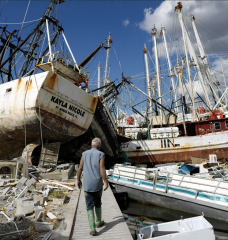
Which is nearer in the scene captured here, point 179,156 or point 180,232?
point 180,232

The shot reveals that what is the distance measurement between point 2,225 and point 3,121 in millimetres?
9293

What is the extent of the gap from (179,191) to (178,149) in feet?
33.6

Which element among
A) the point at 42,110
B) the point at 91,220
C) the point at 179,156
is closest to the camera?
the point at 91,220

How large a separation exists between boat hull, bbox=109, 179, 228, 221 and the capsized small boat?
2552 millimetres

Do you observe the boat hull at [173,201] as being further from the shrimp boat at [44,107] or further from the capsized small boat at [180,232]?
the shrimp boat at [44,107]

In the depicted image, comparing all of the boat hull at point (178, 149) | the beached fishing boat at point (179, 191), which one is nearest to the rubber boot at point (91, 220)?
the beached fishing boat at point (179, 191)

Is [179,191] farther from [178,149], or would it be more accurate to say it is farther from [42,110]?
[178,149]

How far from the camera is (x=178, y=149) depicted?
17469 millimetres

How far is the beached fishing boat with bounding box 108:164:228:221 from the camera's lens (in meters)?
6.82

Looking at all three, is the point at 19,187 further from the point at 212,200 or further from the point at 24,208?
the point at 212,200

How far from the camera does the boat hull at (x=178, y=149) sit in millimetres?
16672

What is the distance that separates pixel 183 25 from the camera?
20062 millimetres

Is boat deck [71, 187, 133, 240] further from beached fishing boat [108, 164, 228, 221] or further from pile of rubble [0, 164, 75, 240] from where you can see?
beached fishing boat [108, 164, 228, 221]

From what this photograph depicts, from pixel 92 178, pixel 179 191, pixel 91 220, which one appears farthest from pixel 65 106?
pixel 91 220
